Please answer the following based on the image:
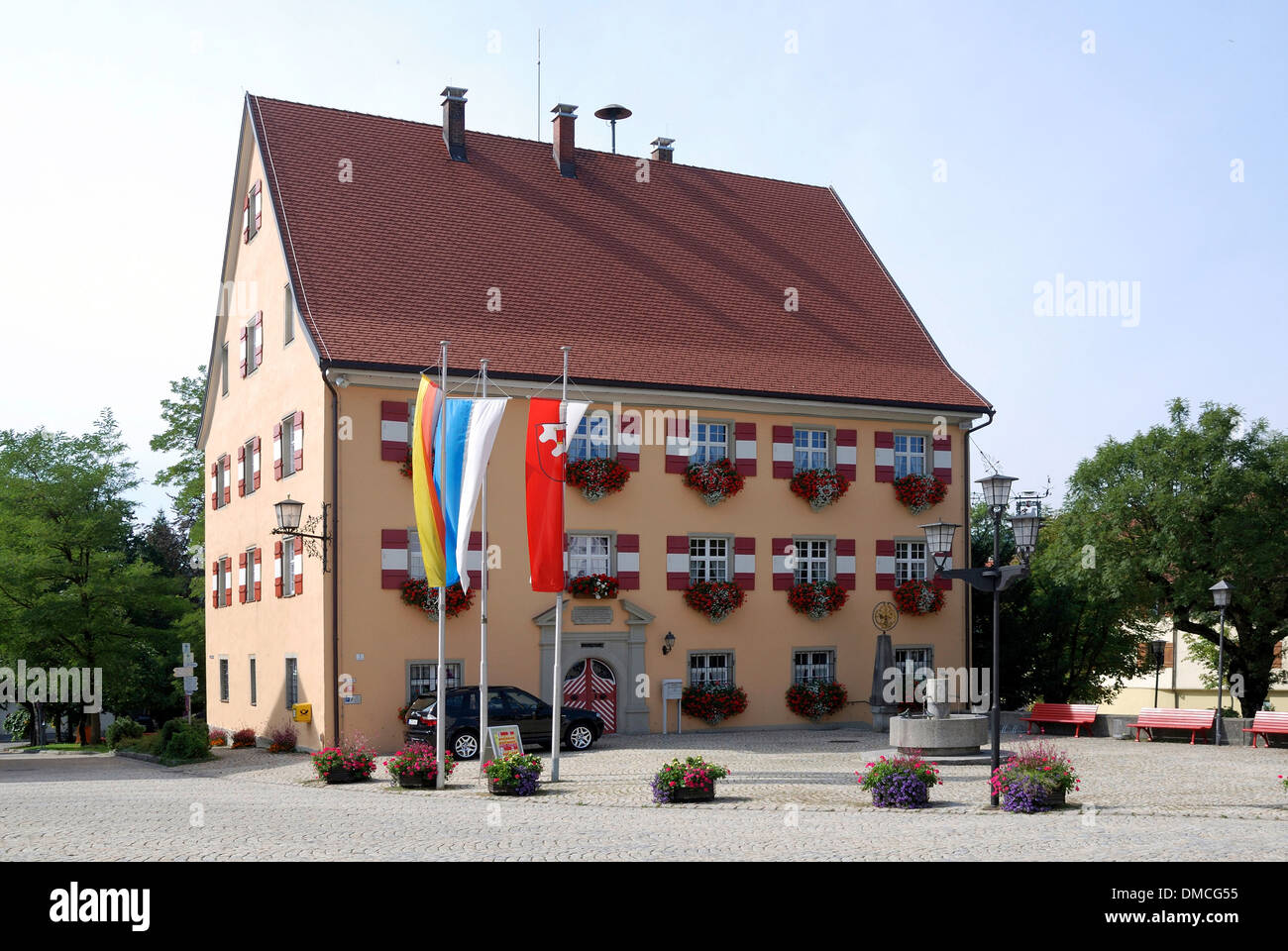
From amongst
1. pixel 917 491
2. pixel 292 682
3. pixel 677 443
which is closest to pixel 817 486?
pixel 917 491

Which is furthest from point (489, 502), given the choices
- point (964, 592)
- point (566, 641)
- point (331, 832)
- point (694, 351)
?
point (331, 832)

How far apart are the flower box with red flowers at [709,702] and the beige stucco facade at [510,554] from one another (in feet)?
1.17

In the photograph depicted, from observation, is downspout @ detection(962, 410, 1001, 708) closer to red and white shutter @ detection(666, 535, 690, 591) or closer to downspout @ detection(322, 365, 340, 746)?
red and white shutter @ detection(666, 535, 690, 591)

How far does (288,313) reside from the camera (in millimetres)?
29734

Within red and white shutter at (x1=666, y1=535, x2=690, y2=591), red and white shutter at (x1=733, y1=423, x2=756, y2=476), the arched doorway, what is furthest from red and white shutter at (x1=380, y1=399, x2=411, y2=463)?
red and white shutter at (x1=733, y1=423, x2=756, y2=476)

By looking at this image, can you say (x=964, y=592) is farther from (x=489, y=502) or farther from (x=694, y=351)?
(x=489, y=502)

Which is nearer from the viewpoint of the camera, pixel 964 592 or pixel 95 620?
pixel 964 592

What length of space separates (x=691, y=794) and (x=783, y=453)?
14880mm

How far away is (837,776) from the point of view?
20812 millimetres

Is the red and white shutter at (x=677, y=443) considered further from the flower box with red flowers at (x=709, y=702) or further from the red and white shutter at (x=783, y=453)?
the flower box with red flowers at (x=709, y=702)

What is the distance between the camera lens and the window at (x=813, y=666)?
31203 mm

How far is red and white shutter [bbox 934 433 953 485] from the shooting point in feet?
108

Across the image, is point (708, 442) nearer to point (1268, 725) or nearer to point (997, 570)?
point (1268, 725)
